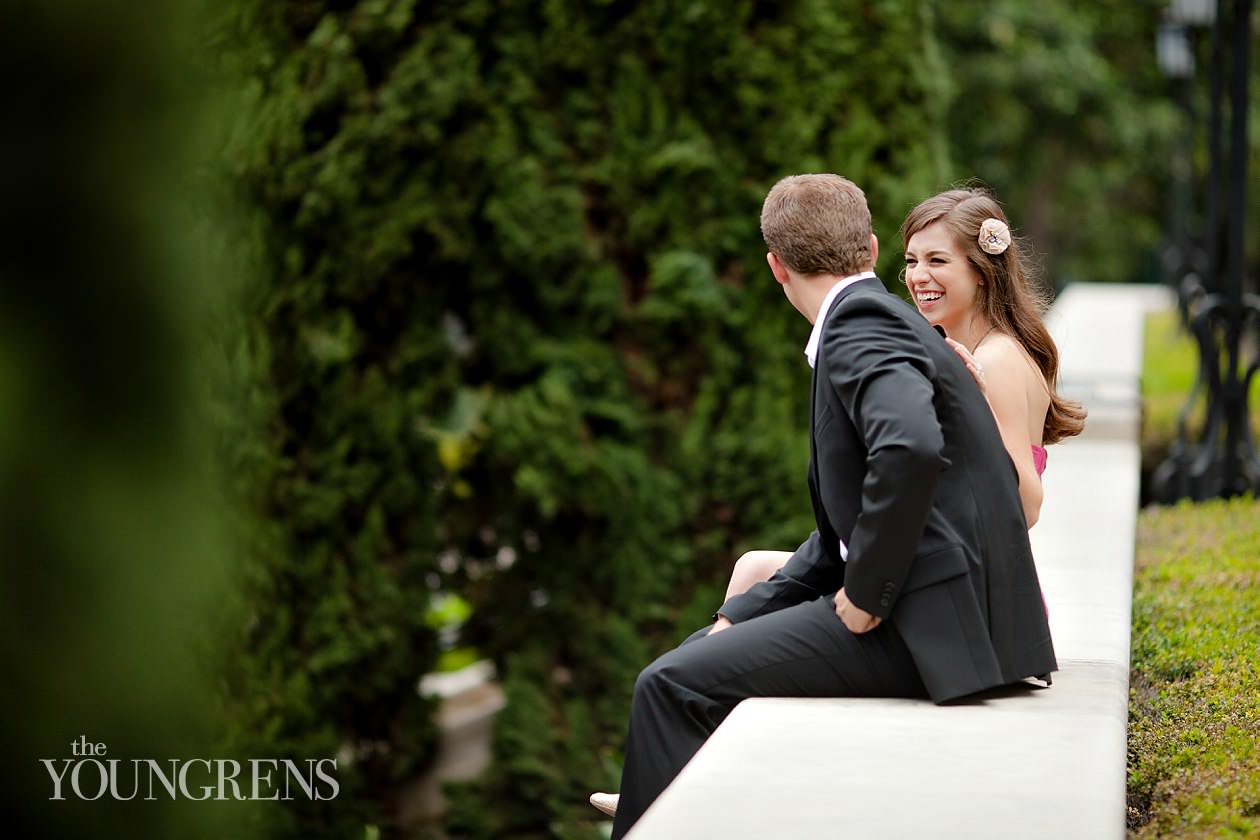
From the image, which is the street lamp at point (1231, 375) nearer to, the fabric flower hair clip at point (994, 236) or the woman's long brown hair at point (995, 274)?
the woman's long brown hair at point (995, 274)

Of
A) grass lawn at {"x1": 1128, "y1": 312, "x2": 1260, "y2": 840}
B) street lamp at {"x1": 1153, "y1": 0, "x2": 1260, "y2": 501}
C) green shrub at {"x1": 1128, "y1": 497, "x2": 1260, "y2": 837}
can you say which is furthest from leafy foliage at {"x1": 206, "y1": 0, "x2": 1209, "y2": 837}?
green shrub at {"x1": 1128, "y1": 497, "x2": 1260, "y2": 837}

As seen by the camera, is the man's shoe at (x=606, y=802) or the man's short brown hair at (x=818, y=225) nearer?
the man's short brown hair at (x=818, y=225)

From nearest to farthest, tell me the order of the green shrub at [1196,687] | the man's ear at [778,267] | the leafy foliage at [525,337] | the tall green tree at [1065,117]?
1. the green shrub at [1196,687]
2. the man's ear at [778,267]
3. the leafy foliage at [525,337]
4. the tall green tree at [1065,117]

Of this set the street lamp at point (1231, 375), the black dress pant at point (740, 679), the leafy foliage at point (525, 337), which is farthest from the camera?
the street lamp at point (1231, 375)

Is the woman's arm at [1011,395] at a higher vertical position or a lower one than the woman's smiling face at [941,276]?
lower

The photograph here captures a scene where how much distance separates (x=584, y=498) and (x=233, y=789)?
1991 millimetres

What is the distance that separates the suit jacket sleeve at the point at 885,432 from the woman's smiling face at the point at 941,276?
0.59 meters

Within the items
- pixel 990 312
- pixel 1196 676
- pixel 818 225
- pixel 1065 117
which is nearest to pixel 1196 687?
pixel 1196 676

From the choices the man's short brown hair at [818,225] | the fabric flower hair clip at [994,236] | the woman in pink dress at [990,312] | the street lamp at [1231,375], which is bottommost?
the street lamp at [1231,375]

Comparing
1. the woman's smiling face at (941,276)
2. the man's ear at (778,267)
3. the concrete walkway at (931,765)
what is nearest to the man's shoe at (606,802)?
the concrete walkway at (931,765)

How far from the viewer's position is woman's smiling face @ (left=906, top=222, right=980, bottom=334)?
13.1ft

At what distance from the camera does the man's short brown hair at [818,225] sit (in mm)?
3559

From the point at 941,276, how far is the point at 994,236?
0.58 ft

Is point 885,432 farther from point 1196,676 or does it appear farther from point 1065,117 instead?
point 1065,117
